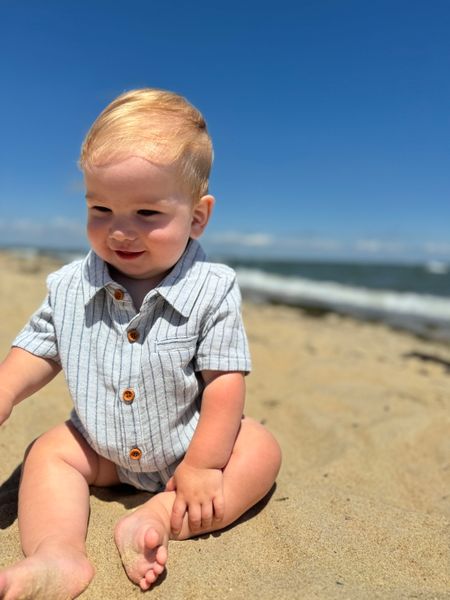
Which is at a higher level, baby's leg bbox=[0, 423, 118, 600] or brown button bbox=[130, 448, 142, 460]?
brown button bbox=[130, 448, 142, 460]

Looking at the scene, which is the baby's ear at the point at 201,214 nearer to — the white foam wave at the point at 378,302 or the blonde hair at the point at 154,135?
the blonde hair at the point at 154,135

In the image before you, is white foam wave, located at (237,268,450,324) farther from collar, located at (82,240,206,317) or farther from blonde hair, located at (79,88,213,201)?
blonde hair, located at (79,88,213,201)

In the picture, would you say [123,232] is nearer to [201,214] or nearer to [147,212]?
[147,212]

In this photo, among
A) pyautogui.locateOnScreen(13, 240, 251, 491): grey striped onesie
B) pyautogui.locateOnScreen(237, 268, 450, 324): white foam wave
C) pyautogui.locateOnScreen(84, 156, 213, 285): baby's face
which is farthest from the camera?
pyautogui.locateOnScreen(237, 268, 450, 324): white foam wave

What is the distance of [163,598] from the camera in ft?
4.75

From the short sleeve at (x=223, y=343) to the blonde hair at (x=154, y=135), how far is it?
40 cm

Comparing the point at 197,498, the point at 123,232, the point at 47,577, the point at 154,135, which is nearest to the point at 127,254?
the point at 123,232

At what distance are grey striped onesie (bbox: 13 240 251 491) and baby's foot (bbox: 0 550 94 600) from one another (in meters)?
0.39

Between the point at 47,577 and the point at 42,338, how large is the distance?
0.79 m

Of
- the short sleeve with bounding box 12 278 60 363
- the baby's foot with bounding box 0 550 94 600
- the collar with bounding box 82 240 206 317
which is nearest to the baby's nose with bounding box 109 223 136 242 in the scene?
the collar with bounding box 82 240 206 317

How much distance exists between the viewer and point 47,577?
4.62ft

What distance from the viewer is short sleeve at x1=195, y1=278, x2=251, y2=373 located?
1798 mm

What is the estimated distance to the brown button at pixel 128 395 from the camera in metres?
1.74

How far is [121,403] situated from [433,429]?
200 cm
